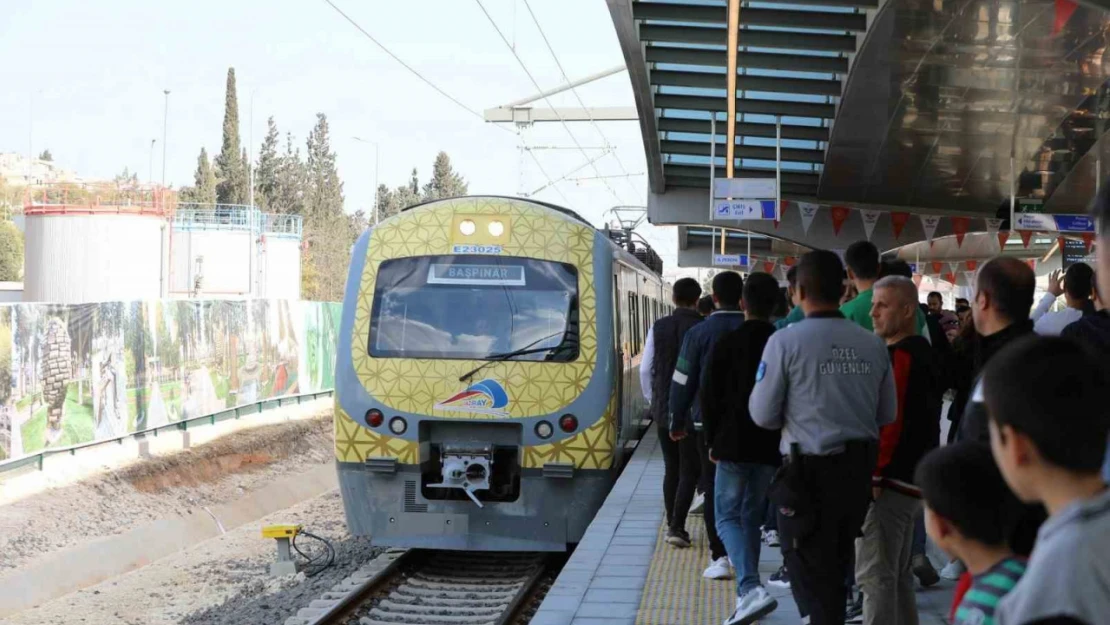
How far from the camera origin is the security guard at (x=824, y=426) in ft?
17.6

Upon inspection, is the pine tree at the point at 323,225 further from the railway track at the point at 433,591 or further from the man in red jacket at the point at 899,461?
the man in red jacket at the point at 899,461

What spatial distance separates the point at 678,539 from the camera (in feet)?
30.3

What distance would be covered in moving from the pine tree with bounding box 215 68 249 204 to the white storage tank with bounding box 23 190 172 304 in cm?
3783

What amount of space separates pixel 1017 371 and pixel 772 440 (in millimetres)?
4595

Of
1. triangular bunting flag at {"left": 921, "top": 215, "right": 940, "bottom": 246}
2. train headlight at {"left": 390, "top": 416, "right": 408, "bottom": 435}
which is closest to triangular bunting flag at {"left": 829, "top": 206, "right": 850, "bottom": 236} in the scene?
triangular bunting flag at {"left": 921, "top": 215, "right": 940, "bottom": 246}

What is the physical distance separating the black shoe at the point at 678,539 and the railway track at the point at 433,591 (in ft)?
4.31

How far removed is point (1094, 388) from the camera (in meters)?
2.17

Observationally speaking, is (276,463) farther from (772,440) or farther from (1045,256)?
(1045,256)

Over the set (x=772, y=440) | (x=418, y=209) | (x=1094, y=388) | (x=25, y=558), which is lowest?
(x=25, y=558)

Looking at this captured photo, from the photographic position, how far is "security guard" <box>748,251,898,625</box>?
17.6 ft

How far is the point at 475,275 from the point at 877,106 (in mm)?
9252

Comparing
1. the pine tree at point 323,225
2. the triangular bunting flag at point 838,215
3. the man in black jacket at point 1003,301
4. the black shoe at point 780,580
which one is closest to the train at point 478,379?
the black shoe at point 780,580

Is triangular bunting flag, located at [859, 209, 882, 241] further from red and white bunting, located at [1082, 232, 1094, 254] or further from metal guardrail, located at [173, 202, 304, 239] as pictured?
metal guardrail, located at [173, 202, 304, 239]

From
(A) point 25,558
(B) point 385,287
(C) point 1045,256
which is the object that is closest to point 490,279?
(B) point 385,287
